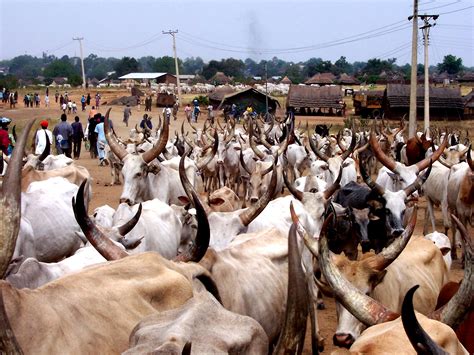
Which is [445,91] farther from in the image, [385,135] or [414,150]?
[414,150]

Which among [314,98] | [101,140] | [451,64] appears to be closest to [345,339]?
[101,140]

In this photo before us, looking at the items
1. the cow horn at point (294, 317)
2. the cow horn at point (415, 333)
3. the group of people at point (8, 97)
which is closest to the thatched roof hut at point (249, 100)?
the group of people at point (8, 97)

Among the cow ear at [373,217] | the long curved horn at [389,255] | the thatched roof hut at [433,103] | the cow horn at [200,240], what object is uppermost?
the cow horn at [200,240]

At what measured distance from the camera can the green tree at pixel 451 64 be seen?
107 metres

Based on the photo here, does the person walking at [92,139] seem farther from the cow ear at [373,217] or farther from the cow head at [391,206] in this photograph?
the cow ear at [373,217]

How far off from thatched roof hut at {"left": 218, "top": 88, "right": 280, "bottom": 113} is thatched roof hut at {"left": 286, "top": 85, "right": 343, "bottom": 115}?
1346mm

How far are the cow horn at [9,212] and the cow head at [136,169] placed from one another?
20.4ft

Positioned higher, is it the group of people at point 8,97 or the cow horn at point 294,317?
the cow horn at point 294,317

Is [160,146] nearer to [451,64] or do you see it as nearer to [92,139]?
[92,139]

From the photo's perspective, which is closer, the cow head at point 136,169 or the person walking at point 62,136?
the cow head at point 136,169

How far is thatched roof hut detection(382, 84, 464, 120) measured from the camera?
4425cm

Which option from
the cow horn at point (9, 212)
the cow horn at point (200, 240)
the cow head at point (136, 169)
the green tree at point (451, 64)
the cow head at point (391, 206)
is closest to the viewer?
the cow horn at point (9, 212)

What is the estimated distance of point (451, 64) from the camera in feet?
355

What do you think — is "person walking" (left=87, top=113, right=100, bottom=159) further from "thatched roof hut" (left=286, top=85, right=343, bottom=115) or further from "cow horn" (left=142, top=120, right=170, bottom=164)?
"thatched roof hut" (left=286, top=85, right=343, bottom=115)
